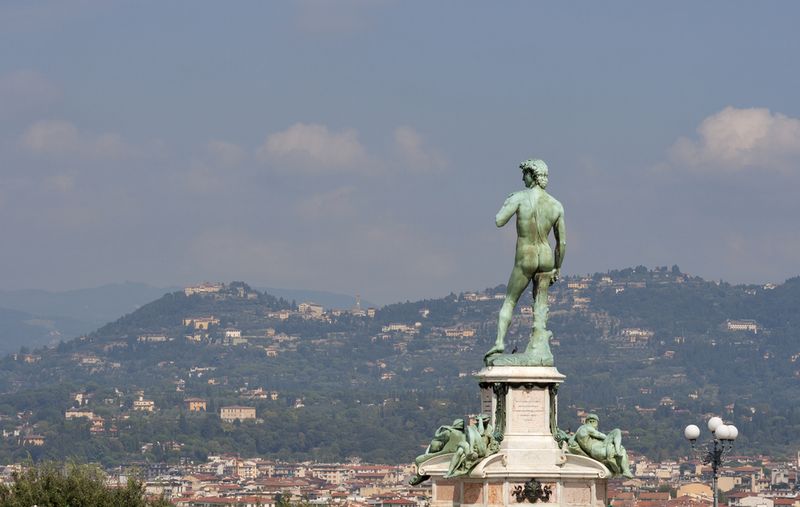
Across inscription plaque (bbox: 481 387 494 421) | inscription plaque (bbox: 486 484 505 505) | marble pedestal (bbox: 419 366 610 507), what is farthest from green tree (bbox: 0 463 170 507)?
inscription plaque (bbox: 486 484 505 505)

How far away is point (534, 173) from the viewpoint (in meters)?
29.0

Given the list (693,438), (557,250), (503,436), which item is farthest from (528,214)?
(693,438)

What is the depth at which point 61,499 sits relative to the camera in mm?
45562

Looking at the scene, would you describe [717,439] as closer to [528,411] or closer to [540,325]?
[540,325]

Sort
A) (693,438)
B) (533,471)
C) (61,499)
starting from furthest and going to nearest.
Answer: (61,499)
(693,438)
(533,471)

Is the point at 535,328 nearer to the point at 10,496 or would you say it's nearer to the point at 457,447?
the point at 457,447

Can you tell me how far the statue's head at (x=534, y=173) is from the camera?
2898 cm

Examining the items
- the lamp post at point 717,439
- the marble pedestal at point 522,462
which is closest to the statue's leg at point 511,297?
the marble pedestal at point 522,462

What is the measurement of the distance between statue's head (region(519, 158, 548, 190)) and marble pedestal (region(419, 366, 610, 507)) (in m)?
2.31

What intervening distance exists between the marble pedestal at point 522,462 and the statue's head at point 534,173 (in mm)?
2314

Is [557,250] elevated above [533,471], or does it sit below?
above

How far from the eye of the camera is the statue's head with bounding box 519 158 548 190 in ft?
95.1

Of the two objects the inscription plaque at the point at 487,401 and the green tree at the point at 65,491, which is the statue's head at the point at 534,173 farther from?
the green tree at the point at 65,491

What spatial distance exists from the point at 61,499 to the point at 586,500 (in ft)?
63.6
